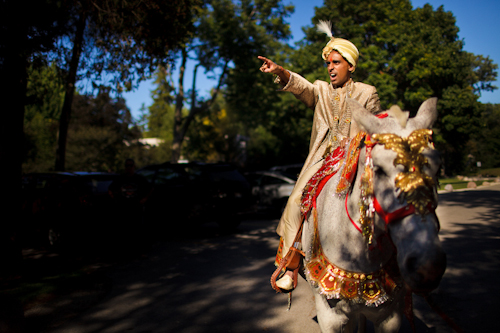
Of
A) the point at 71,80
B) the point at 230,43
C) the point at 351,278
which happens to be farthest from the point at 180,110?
the point at 351,278

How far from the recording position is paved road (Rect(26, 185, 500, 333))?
4531mm

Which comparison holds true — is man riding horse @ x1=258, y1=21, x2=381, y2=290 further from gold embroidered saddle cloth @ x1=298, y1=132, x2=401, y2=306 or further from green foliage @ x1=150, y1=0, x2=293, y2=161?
green foliage @ x1=150, y1=0, x2=293, y2=161

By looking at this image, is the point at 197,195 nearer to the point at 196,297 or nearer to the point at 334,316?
the point at 196,297

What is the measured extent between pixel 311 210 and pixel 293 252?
44 centimetres

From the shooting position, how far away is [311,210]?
2.87 m

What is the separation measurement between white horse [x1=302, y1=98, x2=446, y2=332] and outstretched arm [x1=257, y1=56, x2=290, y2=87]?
79 cm

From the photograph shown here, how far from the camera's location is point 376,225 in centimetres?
202

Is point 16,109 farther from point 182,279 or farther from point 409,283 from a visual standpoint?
point 409,283

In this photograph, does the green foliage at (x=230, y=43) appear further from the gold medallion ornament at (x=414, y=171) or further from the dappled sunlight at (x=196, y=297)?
the gold medallion ornament at (x=414, y=171)

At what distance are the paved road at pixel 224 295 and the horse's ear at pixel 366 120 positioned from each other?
10.3 feet

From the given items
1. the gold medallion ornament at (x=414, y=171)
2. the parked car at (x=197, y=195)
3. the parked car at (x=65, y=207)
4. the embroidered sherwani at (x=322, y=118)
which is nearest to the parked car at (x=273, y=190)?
the parked car at (x=197, y=195)

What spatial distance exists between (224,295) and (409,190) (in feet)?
14.7

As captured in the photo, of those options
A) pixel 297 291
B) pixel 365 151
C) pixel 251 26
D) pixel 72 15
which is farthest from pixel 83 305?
pixel 251 26

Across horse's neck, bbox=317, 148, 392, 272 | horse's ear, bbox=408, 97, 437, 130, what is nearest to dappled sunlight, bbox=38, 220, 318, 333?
horse's neck, bbox=317, 148, 392, 272
